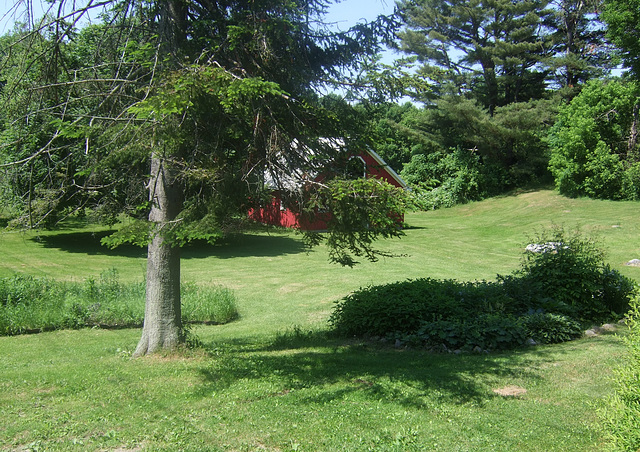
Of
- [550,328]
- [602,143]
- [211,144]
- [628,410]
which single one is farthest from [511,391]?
[602,143]

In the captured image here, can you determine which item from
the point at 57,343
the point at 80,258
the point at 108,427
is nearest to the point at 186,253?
the point at 80,258

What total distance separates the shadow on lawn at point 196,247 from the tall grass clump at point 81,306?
909 centimetres

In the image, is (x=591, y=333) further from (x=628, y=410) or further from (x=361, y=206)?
(x=628, y=410)

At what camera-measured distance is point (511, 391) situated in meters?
5.55

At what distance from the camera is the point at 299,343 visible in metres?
8.52

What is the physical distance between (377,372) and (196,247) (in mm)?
18806

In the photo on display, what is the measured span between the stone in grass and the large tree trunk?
428 cm

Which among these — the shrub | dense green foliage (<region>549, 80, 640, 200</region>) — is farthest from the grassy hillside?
the shrub

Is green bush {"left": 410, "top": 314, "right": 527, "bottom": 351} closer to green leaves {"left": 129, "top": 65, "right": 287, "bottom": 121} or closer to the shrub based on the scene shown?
the shrub

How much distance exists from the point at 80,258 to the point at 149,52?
629 inches

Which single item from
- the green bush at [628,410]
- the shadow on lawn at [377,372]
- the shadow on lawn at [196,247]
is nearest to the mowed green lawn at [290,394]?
the shadow on lawn at [377,372]

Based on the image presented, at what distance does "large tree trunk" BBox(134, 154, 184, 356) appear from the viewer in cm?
721

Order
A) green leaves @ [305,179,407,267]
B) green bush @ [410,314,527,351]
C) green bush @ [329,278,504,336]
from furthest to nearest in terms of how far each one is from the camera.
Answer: green bush @ [329,278,504,336] → green bush @ [410,314,527,351] → green leaves @ [305,179,407,267]

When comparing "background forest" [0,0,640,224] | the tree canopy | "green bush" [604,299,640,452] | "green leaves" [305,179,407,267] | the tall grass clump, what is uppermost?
"background forest" [0,0,640,224]
